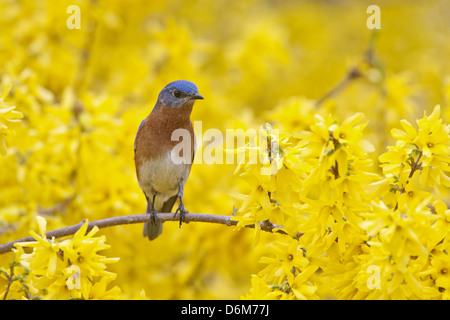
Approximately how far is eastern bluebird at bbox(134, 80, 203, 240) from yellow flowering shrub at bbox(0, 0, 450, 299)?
0.18m

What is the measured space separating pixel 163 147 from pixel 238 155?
3.86 ft

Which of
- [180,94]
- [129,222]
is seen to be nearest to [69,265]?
[129,222]

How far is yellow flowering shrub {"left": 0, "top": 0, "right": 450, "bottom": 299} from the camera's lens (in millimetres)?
2189

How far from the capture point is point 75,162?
144 inches

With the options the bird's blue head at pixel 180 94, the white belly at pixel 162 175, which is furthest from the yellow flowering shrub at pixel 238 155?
the bird's blue head at pixel 180 94

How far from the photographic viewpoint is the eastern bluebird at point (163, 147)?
3.09m

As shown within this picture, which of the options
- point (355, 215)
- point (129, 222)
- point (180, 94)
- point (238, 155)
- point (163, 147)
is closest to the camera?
point (355, 215)

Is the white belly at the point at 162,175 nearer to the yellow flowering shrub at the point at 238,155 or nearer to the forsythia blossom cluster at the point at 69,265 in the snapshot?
Answer: the yellow flowering shrub at the point at 238,155

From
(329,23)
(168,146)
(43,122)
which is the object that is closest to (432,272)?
(168,146)

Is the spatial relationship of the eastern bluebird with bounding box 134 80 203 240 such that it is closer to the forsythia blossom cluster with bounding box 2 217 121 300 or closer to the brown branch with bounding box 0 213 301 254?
the brown branch with bounding box 0 213 301 254

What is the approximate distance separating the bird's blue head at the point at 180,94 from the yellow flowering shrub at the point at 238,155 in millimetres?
472

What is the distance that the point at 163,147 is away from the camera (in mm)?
3412

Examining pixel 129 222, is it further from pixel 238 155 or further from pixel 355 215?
pixel 355 215

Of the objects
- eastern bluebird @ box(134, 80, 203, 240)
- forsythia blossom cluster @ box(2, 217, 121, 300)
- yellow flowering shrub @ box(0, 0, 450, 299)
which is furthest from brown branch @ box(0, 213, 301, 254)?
eastern bluebird @ box(134, 80, 203, 240)
